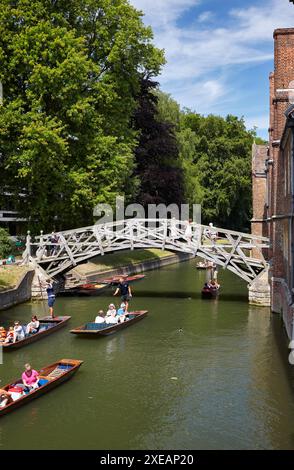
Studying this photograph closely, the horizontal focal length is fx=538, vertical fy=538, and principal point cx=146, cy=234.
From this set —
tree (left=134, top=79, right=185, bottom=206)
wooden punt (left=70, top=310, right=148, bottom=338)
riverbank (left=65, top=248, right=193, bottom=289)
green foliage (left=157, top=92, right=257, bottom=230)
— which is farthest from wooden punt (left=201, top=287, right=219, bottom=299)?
green foliage (left=157, top=92, right=257, bottom=230)

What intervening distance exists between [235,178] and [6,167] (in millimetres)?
36959

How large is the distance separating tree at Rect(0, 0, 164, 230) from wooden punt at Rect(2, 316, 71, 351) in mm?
9599

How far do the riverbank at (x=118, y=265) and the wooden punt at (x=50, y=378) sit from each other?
16669mm

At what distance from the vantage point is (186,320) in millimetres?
22859

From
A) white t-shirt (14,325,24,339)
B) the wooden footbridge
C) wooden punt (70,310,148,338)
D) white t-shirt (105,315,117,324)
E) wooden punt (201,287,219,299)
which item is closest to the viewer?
white t-shirt (14,325,24,339)

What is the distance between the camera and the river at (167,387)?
11164 millimetres

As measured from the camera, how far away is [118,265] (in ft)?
132

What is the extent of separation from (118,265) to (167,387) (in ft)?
85.7

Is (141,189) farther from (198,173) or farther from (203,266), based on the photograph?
(198,173)

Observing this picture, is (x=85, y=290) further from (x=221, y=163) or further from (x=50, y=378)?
(x=221, y=163)

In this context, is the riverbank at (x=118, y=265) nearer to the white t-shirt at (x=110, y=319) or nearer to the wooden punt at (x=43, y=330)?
the wooden punt at (x=43, y=330)

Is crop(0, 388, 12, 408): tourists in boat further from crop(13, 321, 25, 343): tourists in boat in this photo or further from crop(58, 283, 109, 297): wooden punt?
crop(58, 283, 109, 297): wooden punt

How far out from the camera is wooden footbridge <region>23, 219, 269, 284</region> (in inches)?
1038

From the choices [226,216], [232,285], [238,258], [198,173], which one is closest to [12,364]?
[238,258]
